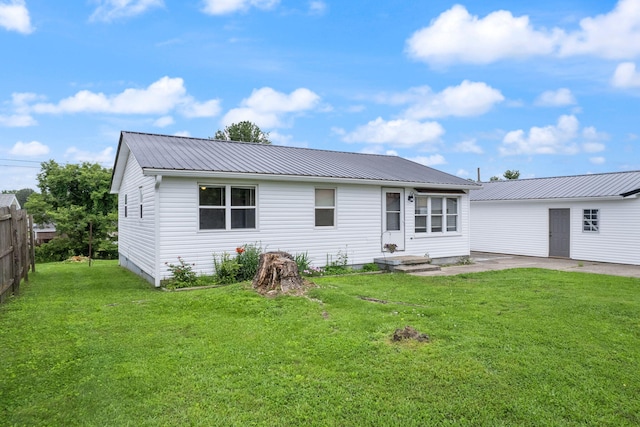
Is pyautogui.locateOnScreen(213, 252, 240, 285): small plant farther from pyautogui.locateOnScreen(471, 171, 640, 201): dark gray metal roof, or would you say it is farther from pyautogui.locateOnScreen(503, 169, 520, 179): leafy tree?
pyautogui.locateOnScreen(503, 169, 520, 179): leafy tree

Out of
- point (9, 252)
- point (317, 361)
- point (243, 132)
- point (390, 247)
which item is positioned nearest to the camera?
point (317, 361)

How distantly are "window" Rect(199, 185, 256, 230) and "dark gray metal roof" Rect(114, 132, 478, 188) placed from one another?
0.62m

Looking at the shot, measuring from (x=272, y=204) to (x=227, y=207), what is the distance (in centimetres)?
126

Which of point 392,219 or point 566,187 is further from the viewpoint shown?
point 566,187

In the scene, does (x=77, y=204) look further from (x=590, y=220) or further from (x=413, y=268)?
(x=590, y=220)

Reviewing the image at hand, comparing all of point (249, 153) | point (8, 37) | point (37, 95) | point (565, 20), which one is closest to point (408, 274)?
point (249, 153)

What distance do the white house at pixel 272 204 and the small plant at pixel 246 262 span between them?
0.88 feet

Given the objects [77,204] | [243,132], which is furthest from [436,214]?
[243,132]

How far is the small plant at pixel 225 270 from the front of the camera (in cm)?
983

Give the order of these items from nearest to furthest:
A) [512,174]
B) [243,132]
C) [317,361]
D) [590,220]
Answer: [317,361] < [590,220] < [243,132] < [512,174]

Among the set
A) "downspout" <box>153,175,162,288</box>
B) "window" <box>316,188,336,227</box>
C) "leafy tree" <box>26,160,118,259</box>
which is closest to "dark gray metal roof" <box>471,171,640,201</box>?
"window" <box>316,188,336,227</box>

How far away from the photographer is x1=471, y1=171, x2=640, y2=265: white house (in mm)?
15156

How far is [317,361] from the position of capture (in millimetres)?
4461

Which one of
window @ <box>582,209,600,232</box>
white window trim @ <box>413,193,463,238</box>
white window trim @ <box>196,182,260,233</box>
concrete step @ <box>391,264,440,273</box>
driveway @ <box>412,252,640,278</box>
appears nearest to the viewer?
white window trim @ <box>196,182,260,233</box>
